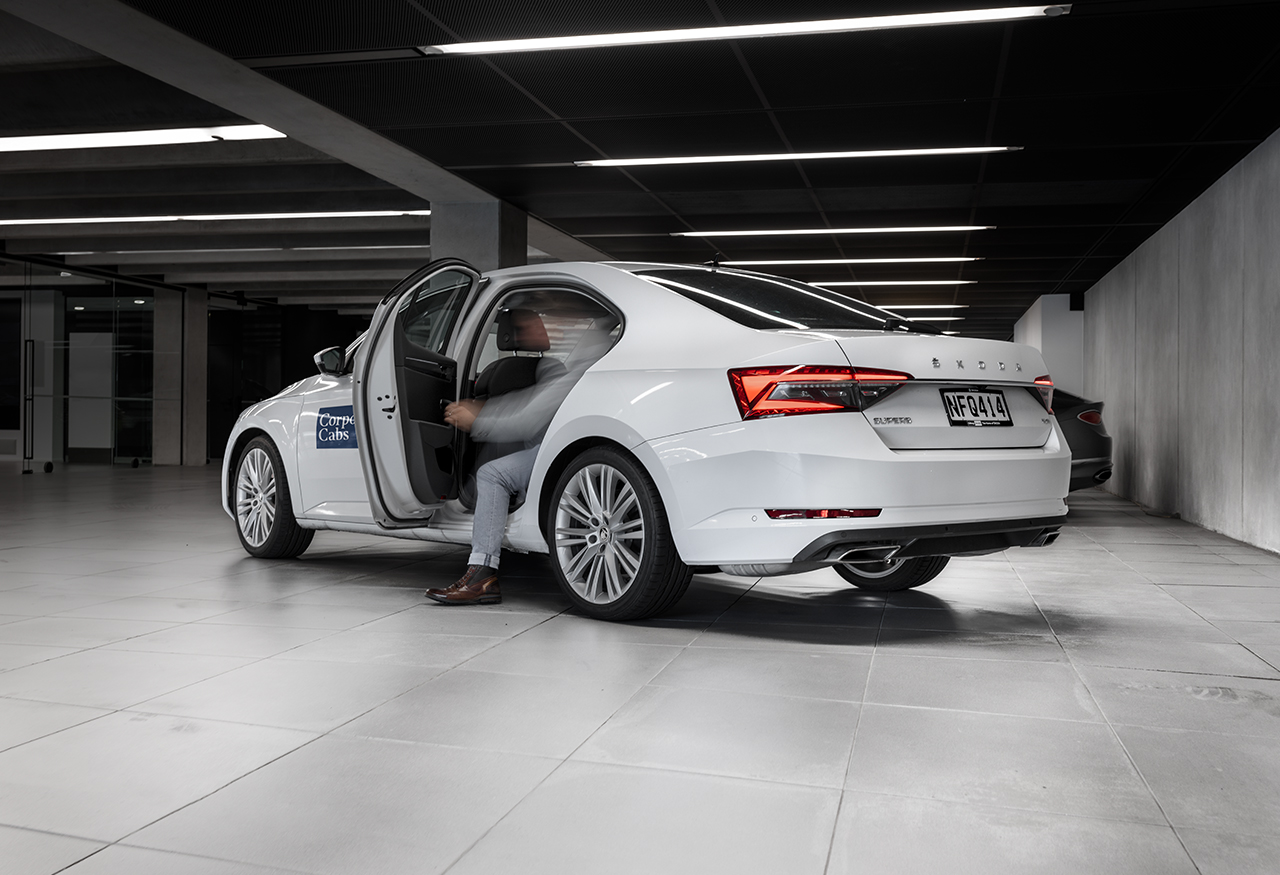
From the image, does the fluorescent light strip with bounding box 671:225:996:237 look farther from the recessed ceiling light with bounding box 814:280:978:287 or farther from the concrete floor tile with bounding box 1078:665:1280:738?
the concrete floor tile with bounding box 1078:665:1280:738

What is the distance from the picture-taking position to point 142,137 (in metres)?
10.0

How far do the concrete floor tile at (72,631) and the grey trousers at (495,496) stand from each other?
4.19 feet

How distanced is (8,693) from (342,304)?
24065mm

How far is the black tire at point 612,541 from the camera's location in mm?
4098

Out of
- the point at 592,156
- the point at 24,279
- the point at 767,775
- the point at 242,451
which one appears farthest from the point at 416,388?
the point at 24,279

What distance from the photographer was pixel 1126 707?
10.0ft

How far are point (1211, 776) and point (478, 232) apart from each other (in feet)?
31.6

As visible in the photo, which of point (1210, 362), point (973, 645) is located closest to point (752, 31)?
point (973, 645)

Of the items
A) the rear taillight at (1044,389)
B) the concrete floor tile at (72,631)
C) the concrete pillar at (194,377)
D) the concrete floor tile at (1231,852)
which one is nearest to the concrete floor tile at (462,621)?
the concrete floor tile at (72,631)

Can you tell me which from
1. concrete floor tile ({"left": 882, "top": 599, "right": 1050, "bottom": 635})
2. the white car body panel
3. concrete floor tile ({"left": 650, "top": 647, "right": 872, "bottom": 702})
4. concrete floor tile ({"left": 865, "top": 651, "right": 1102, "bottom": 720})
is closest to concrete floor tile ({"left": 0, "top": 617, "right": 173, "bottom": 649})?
the white car body panel

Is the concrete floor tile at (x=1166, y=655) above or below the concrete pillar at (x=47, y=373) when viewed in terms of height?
below

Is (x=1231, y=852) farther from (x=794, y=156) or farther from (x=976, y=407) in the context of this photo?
(x=794, y=156)

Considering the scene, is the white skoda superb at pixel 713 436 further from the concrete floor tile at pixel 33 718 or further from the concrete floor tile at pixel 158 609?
the concrete floor tile at pixel 33 718

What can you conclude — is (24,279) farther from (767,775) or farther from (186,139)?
(767,775)
